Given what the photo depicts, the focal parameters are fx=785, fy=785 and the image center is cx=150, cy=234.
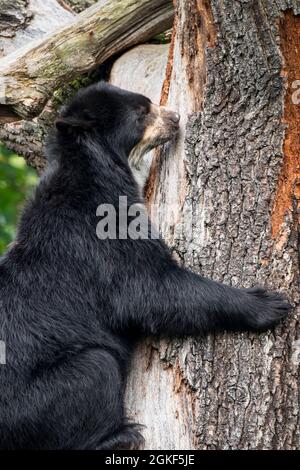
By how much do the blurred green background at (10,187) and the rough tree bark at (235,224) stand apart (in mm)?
4833

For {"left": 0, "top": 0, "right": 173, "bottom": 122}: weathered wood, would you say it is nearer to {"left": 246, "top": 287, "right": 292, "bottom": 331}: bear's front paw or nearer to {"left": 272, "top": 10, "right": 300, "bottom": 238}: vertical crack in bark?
{"left": 272, "top": 10, "right": 300, "bottom": 238}: vertical crack in bark

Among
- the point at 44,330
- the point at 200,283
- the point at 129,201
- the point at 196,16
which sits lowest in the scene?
the point at 44,330

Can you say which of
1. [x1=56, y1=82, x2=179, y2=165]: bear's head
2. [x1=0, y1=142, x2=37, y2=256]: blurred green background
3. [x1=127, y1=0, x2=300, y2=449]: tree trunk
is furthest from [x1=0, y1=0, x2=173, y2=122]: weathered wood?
[x1=0, y1=142, x2=37, y2=256]: blurred green background

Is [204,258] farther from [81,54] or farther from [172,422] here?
Answer: [81,54]

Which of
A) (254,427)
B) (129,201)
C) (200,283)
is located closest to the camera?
(254,427)

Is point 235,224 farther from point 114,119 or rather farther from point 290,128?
point 114,119

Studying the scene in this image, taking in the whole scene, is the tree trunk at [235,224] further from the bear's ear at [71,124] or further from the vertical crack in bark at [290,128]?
the bear's ear at [71,124]

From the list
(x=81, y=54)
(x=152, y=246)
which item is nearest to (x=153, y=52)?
(x=81, y=54)

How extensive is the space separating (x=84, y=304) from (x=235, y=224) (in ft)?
3.21

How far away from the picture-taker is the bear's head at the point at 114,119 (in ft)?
16.2

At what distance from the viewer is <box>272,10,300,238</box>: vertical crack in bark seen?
4.28 meters

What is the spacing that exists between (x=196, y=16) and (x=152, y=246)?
52.6 inches

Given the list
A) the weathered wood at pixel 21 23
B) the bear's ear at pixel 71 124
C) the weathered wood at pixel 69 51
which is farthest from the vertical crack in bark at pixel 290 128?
the weathered wood at pixel 21 23

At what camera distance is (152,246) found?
14.7 feet
